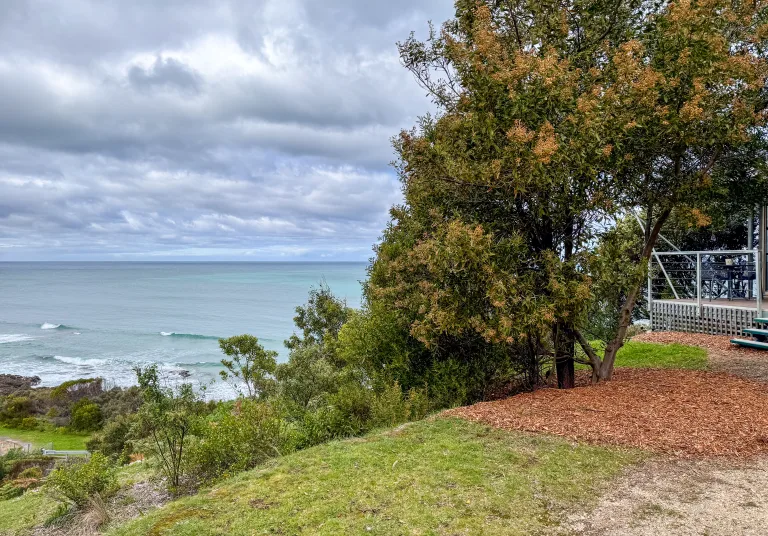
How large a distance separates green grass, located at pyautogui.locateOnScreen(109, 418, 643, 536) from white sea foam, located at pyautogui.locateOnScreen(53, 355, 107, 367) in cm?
4646

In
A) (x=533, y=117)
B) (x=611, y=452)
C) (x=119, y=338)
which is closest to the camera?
(x=611, y=452)

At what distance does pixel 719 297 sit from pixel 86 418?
3369 cm

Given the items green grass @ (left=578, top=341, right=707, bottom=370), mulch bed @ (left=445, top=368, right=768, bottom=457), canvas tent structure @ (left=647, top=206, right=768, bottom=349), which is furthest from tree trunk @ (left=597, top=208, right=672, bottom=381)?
canvas tent structure @ (left=647, top=206, right=768, bottom=349)

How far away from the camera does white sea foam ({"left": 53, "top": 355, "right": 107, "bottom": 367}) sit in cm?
4525

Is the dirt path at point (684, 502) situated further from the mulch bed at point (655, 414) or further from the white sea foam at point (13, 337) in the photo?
the white sea foam at point (13, 337)

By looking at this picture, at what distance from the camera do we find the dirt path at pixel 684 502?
418cm

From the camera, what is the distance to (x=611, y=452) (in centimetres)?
582

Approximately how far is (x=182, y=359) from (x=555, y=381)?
137 feet

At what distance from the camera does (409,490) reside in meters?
4.98

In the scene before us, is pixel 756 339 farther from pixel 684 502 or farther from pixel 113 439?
pixel 113 439

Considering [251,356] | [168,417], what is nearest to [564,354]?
[168,417]

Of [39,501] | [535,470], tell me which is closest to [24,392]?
[39,501]

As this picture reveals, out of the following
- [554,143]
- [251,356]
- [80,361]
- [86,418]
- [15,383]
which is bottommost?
[86,418]

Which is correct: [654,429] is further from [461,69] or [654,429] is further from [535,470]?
[461,69]
